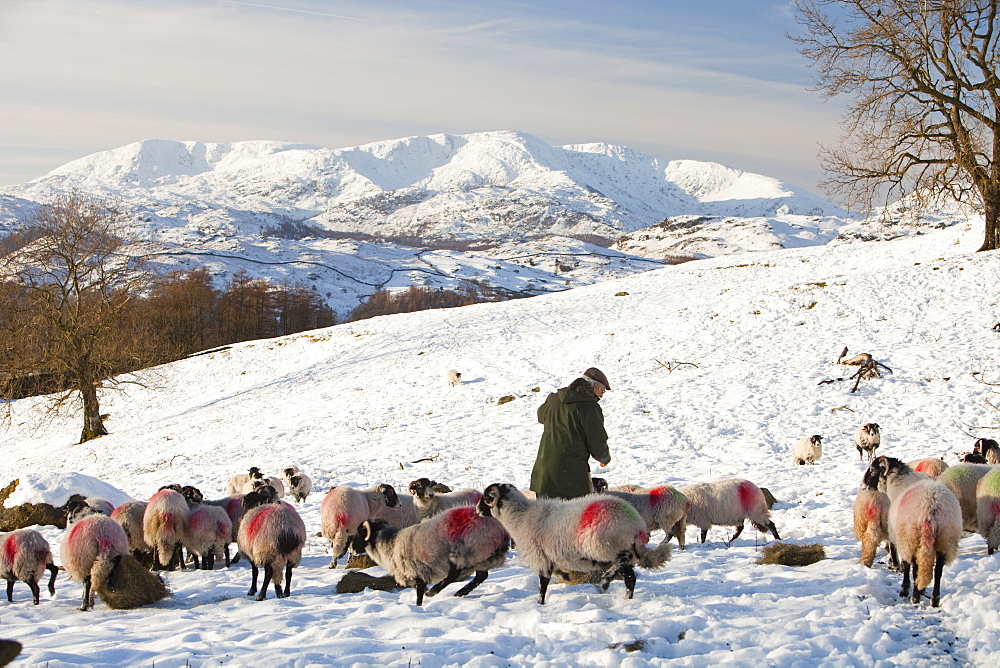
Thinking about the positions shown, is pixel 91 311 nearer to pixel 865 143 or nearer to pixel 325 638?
pixel 325 638

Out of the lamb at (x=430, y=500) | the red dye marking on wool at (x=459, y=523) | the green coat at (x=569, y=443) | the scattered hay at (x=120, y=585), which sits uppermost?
Answer: the green coat at (x=569, y=443)

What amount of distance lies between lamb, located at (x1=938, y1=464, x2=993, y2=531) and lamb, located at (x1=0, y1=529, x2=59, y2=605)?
10878mm

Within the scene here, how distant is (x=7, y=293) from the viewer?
26.4 m

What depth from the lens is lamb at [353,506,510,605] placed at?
709cm

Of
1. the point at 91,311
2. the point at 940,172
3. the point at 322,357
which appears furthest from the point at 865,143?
the point at 91,311

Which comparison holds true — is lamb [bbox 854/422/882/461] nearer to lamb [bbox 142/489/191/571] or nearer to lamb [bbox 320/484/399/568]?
lamb [bbox 320/484/399/568]

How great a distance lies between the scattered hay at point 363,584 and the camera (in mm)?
7836

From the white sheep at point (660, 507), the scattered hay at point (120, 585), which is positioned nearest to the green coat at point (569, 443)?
the white sheep at point (660, 507)

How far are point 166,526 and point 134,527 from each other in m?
0.78

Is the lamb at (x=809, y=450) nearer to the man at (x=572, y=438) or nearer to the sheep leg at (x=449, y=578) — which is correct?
the man at (x=572, y=438)

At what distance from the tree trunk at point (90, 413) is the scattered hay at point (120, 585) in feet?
77.8

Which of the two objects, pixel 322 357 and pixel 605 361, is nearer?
pixel 605 361

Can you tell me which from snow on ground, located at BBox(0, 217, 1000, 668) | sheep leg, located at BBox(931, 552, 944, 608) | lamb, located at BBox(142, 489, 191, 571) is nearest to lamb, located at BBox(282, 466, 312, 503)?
snow on ground, located at BBox(0, 217, 1000, 668)

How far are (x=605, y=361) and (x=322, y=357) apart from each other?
15397mm
